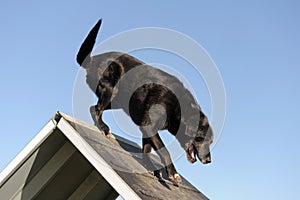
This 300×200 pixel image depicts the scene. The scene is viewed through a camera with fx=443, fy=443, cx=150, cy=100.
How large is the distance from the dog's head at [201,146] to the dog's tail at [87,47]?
45.7 inches

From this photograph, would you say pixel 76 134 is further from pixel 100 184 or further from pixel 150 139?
pixel 100 184

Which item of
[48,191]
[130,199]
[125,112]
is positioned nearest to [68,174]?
[48,191]

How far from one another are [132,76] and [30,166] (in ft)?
3.78

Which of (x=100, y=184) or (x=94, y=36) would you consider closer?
(x=94, y=36)

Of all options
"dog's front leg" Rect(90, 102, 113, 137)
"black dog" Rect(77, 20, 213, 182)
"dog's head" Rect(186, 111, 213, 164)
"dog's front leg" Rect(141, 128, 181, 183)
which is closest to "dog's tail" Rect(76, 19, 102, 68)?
"black dog" Rect(77, 20, 213, 182)

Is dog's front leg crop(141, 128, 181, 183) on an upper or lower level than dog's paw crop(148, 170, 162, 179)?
upper

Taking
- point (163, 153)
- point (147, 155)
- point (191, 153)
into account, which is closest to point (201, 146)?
point (191, 153)

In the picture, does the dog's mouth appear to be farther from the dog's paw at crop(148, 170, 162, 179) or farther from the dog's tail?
the dog's tail

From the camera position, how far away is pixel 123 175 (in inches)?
110

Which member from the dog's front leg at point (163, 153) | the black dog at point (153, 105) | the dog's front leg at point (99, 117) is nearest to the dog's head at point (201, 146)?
the black dog at point (153, 105)

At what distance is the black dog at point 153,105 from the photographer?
3.63 meters

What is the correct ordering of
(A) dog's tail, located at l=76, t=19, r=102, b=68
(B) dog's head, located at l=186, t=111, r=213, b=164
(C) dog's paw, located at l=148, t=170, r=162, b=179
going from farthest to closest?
1. (A) dog's tail, located at l=76, t=19, r=102, b=68
2. (B) dog's head, located at l=186, t=111, r=213, b=164
3. (C) dog's paw, located at l=148, t=170, r=162, b=179

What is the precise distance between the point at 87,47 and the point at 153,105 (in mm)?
841

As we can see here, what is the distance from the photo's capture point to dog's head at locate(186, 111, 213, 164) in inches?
142
